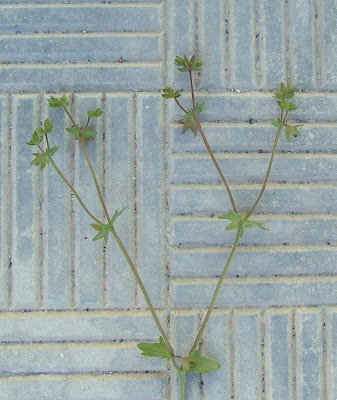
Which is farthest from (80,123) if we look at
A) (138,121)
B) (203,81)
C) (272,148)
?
(272,148)

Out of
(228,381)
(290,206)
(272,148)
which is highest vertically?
(272,148)

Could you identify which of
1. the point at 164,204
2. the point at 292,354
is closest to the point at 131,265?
the point at 164,204

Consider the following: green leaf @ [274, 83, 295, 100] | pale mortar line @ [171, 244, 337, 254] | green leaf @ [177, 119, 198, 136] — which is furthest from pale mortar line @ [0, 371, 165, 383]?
green leaf @ [274, 83, 295, 100]

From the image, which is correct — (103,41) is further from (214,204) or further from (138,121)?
(214,204)

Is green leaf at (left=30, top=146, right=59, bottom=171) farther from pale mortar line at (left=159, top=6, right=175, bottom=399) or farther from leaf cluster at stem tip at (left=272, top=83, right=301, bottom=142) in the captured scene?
leaf cluster at stem tip at (left=272, top=83, right=301, bottom=142)

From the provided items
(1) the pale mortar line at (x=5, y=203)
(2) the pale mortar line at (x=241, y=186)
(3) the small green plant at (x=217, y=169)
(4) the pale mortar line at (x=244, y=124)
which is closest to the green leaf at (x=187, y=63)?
(3) the small green plant at (x=217, y=169)

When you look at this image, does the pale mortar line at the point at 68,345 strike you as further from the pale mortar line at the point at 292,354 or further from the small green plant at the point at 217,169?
the pale mortar line at the point at 292,354
